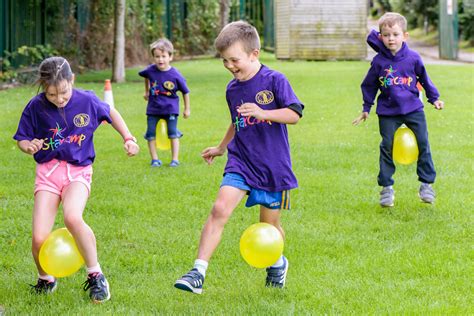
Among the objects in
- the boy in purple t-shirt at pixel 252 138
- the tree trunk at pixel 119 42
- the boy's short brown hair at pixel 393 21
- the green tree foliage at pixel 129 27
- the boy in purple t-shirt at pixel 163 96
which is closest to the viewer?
the boy in purple t-shirt at pixel 252 138

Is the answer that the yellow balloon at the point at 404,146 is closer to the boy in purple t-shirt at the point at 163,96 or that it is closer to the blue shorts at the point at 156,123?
the boy in purple t-shirt at the point at 163,96

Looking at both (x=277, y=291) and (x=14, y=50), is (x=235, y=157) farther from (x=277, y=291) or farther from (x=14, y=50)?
(x=14, y=50)

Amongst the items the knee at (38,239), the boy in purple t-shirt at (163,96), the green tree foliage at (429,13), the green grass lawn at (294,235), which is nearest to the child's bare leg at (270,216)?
the green grass lawn at (294,235)

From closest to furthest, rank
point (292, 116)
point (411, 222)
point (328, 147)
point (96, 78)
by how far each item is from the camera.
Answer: point (292, 116)
point (411, 222)
point (328, 147)
point (96, 78)

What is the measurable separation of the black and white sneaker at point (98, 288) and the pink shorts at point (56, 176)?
552mm

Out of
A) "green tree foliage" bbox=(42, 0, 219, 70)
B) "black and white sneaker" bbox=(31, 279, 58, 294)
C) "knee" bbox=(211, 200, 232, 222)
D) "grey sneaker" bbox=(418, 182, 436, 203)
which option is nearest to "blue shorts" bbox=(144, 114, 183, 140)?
"grey sneaker" bbox=(418, 182, 436, 203)

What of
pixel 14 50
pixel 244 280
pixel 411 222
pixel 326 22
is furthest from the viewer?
pixel 326 22

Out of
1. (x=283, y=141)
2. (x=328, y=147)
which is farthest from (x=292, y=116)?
(x=328, y=147)

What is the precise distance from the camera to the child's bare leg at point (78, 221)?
5.18m

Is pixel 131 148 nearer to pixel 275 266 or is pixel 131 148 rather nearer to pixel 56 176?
pixel 56 176

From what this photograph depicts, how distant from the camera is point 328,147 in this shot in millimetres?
11727

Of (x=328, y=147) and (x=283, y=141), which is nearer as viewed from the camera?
(x=283, y=141)

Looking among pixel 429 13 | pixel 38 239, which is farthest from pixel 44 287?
pixel 429 13

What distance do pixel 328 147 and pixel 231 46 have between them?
664 cm
